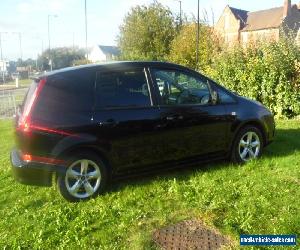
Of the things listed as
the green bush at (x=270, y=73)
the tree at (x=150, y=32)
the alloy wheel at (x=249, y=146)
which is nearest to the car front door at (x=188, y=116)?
the alloy wheel at (x=249, y=146)

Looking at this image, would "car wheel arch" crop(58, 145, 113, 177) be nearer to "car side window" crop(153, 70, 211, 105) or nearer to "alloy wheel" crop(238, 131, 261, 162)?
"car side window" crop(153, 70, 211, 105)

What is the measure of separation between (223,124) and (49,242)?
3.09m

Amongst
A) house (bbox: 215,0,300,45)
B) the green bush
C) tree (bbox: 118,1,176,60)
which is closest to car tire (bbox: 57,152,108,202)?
the green bush

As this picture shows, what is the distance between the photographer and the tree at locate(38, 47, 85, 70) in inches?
2938

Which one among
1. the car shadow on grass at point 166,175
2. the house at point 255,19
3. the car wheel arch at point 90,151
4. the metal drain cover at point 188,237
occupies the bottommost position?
the metal drain cover at point 188,237

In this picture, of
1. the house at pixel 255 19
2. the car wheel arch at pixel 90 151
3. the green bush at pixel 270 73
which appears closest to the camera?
the car wheel arch at pixel 90 151

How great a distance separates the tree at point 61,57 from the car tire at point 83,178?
71163 millimetres

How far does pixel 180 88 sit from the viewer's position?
5.23 m

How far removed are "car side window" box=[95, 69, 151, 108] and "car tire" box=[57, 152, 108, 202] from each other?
2.38 feet

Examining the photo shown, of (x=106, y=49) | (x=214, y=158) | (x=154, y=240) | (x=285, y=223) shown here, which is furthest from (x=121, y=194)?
(x=106, y=49)

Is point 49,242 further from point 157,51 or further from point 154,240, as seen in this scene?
point 157,51

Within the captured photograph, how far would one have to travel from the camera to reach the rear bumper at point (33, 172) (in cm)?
436

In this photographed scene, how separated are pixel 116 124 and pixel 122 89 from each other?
49 centimetres

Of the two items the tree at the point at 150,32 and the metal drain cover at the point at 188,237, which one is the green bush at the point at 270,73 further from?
the tree at the point at 150,32
